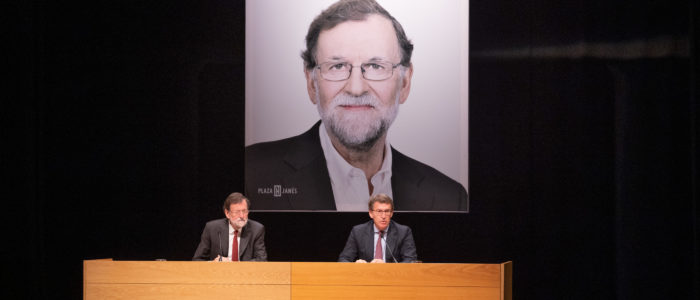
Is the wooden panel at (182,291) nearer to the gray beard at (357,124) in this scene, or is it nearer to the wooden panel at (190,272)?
the wooden panel at (190,272)

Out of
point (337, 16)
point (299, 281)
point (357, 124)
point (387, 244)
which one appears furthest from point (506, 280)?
point (337, 16)

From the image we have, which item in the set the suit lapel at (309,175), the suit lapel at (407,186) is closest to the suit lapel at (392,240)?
the suit lapel at (407,186)

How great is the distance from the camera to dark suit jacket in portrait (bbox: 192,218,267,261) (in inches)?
181

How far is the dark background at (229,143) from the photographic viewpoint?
16.6ft

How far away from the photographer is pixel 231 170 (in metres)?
5.42

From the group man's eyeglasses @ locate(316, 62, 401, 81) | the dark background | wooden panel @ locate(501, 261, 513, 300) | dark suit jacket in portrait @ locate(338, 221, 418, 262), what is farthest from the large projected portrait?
wooden panel @ locate(501, 261, 513, 300)

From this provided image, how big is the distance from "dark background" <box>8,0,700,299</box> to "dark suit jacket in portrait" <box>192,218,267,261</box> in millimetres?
740

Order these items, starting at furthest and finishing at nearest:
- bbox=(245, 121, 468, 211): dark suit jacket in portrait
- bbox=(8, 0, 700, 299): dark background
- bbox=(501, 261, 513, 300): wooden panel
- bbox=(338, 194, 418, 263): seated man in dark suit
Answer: bbox=(245, 121, 468, 211): dark suit jacket in portrait → bbox=(8, 0, 700, 299): dark background → bbox=(338, 194, 418, 263): seated man in dark suit → bbox=(501, 261, 513, 300): wooden panel

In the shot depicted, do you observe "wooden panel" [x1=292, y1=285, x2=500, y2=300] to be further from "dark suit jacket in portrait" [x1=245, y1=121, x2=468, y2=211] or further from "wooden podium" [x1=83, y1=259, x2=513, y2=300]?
"dark suit jacket in portrait" [x1=245, y1=121, x2=468, y2=211]

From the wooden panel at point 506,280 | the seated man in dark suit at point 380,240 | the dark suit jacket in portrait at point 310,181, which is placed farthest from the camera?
the dark suit jacket in portrait at point 310,181

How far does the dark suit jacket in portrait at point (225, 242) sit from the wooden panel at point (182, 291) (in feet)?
1.93

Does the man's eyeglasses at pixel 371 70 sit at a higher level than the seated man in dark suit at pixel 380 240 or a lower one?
higher

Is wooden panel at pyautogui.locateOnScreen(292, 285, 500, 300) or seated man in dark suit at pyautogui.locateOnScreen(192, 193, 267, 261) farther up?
seated man in dark suit at pyautogui.locateOnScreen(192, 193, 267, 261)

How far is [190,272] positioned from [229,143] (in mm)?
1563
